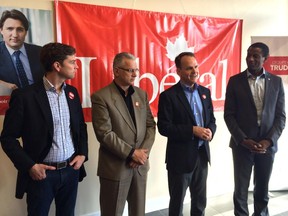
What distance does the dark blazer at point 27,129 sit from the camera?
1533 mm

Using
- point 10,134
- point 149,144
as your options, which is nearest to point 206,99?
point 149,144

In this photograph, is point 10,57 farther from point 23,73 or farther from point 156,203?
point 156,203

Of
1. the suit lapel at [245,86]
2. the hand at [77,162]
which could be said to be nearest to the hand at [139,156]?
the hand at [77,162]

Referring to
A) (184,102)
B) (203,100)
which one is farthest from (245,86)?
(184,102)

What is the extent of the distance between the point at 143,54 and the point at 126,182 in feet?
4.44

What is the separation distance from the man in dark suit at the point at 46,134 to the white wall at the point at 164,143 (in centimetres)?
79

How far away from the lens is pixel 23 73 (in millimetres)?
2213

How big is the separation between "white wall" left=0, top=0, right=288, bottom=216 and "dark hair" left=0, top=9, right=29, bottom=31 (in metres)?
0.06

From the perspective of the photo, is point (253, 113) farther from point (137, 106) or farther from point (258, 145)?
point (137, 106)

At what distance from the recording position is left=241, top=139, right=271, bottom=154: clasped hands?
2.18 m

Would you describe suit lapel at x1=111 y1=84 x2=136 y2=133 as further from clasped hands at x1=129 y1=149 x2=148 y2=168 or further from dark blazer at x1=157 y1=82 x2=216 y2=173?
dark blazer at x1=157 y1=82 x2=216 y2=173

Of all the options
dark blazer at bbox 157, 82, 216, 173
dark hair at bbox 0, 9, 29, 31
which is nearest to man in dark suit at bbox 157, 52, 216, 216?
dark blazer at bbox 157, 82, 216, 173

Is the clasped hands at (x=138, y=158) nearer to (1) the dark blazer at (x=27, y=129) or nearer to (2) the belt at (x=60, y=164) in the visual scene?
(2) the belt at (x=60, y=164)

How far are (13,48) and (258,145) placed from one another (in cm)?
215
